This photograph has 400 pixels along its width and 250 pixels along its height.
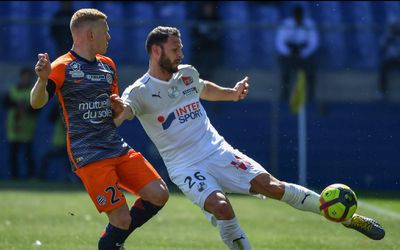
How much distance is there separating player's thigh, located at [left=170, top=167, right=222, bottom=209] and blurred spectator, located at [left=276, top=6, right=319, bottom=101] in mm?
8984

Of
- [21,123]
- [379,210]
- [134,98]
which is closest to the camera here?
[134,98]

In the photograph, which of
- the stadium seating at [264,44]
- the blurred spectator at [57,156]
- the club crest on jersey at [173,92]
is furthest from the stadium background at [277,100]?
the club crest on jersey at [173,92]

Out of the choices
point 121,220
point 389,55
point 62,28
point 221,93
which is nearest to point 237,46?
point 389,55

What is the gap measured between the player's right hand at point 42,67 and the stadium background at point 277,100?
30.8ft

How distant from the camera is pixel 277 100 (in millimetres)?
17234

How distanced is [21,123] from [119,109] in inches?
390

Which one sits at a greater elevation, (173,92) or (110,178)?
(173,92)

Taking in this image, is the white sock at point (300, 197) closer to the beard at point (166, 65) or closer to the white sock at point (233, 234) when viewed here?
the white sock at point (233, 234)

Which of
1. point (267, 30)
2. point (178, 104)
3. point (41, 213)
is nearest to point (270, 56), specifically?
point (267, 30)

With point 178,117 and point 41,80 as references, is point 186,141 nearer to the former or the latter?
point 178,117

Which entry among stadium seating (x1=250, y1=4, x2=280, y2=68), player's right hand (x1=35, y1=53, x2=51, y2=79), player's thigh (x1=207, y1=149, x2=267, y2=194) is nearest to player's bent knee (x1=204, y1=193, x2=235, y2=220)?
player's thigh (x1=207, y1=149, x2=267, y2=194)

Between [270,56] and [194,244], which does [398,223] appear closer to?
[194,244]

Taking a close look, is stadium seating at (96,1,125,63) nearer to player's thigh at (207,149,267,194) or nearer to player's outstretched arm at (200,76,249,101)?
player's outstretched arm at (200,76,249,101)

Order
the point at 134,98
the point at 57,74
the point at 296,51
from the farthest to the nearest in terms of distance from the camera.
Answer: the point at 296,51, the point at 134,98, the point at 57,74
